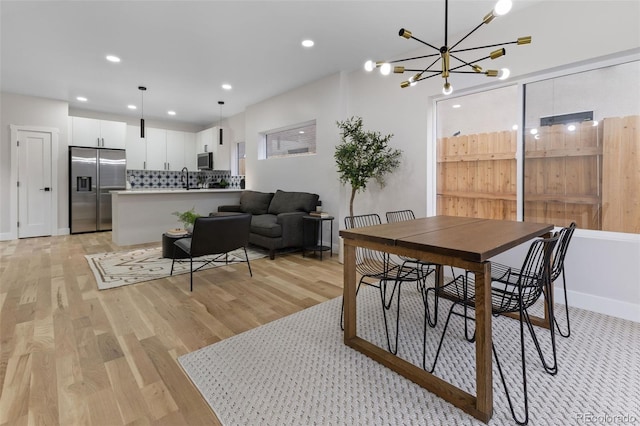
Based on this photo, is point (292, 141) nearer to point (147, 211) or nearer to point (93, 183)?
point (147, 211)

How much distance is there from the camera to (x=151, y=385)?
1.73 metres

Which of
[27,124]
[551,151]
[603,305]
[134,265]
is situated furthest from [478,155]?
[27,124]

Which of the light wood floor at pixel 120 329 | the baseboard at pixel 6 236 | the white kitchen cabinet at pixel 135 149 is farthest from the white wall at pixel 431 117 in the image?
the baseboard at pixel 6 236

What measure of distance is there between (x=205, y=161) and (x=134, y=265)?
442 cm

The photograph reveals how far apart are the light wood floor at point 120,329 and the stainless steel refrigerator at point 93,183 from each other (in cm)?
246

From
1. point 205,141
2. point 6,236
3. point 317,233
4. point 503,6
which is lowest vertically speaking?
point 6,236

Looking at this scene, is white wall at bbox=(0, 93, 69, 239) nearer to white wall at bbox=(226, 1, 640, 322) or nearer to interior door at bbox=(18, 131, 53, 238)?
interior door at bbox=(18, 131, 53, 238)

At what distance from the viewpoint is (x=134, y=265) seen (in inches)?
164

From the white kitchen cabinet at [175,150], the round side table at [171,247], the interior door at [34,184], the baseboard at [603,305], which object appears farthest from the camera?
the white kitchen cabinet at [175,150]

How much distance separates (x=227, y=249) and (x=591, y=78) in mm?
3873

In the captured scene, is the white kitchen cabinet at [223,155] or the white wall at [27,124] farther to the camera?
the white kitchen cabinet at [223,155]

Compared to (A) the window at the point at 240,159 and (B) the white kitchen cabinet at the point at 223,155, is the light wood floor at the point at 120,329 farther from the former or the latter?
(B) the white kitchen cabinet at the point at 223,155

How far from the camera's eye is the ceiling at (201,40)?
10.1 feet

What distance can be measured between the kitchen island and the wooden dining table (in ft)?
16.0
